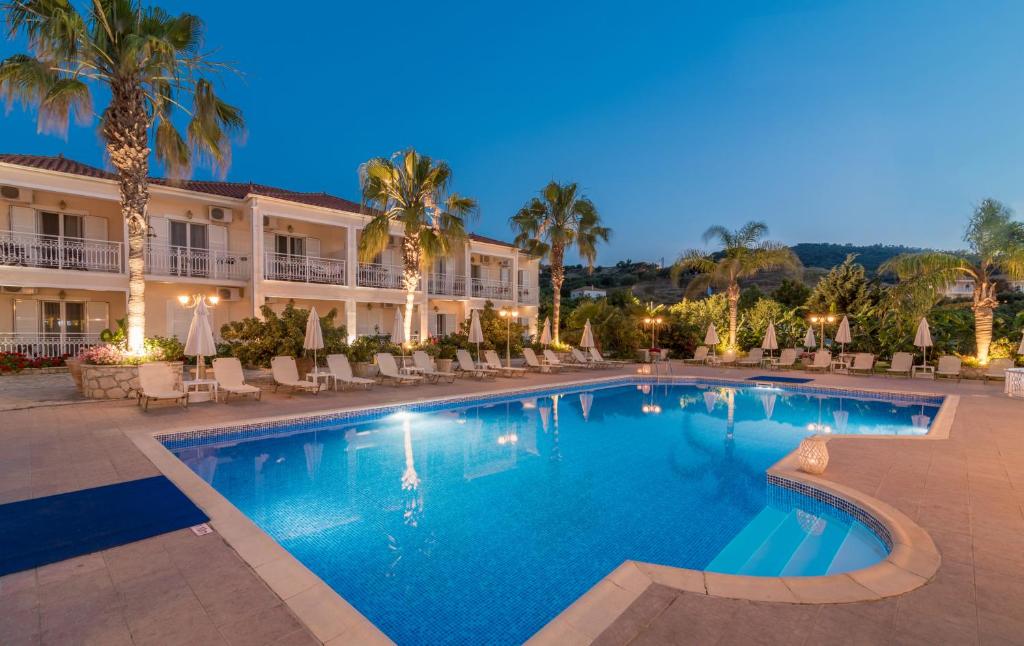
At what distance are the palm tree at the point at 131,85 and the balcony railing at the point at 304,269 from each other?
6.32 meters

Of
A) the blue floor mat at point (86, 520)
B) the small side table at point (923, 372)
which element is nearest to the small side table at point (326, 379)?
the blue floor mat at point (86, 520)

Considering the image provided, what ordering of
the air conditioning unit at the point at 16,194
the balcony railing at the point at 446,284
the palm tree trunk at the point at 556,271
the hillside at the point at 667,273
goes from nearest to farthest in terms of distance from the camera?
the air conditioning unit at the point at 16,194 → the palm tree trunk at the point at 556,271 → the balcony railing at the point at 446,284 → the hillside at the point at 667,273

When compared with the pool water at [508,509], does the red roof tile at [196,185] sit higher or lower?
higher

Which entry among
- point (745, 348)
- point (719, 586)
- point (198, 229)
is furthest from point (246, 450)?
point (745, 348)

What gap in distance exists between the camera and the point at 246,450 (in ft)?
23.9

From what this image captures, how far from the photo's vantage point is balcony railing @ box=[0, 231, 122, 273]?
42.7 feet

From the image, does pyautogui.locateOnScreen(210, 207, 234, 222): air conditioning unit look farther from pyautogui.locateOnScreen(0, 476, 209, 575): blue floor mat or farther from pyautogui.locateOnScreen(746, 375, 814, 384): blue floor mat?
pyautogui.locateOnScreen(746, 375, 814, 384): blue floor mat

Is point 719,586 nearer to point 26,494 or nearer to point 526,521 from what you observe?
point 526,521

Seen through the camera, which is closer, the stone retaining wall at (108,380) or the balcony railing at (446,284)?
the stone retaining wall at (108,380)

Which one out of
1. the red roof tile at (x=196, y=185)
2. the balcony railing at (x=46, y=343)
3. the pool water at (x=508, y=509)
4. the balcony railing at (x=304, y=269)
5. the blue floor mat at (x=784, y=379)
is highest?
the red roof tile at (x=196, y=185)

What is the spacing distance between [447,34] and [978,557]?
209ft

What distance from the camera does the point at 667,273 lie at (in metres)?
56.9

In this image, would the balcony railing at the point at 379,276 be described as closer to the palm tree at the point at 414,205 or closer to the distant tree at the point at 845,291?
the palm tree at the point at 414,205

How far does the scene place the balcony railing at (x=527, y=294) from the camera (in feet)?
81.9
